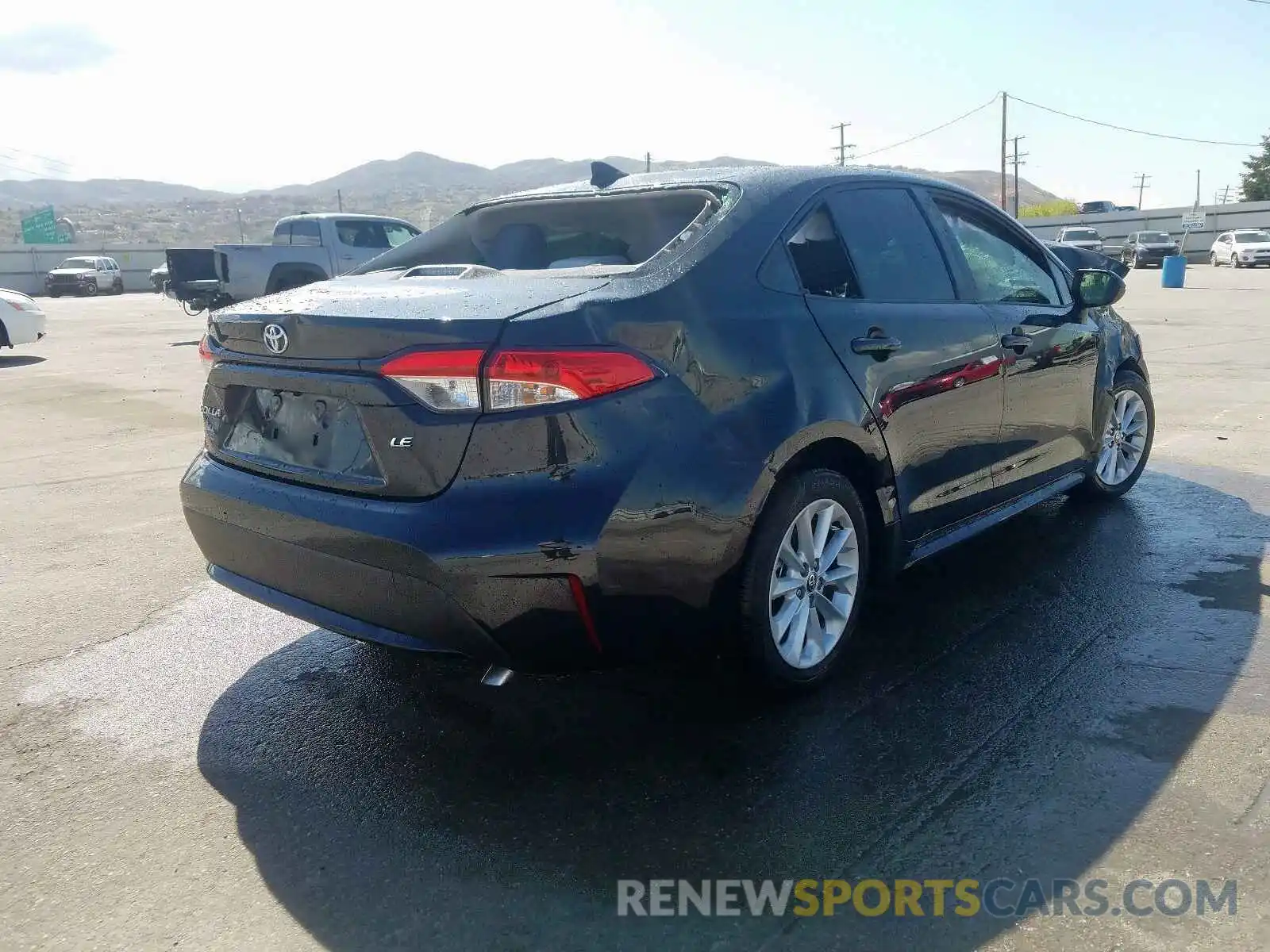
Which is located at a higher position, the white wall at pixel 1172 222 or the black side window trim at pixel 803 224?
the white wall at pixel 1172 222

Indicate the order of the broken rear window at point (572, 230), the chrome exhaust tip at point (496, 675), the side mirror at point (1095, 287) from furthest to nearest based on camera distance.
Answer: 1. the side mirror at point (1095, 287)
2. the broken rear window at point (572, 230)
3. the chrome exhaust tip at point (496, 675)

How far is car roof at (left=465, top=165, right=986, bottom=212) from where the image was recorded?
11.4ft

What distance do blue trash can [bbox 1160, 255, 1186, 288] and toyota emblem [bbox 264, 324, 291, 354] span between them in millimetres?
30306

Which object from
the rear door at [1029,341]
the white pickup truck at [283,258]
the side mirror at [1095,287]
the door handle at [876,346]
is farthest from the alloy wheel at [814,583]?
the white pickup truck at [283,258]

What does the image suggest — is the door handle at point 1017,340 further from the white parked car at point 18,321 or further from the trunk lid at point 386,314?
the white parked car at point 18,321

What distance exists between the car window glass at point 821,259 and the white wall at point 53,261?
49763 millimetres

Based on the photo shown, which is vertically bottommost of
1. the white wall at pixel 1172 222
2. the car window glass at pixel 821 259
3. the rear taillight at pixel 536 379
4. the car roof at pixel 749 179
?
the rear taillight at pixel 536 379

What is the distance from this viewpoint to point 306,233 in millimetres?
17188

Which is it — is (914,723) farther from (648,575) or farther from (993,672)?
(648,575)

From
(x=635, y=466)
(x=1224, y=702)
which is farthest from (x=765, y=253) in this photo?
(x=1224, y=702)

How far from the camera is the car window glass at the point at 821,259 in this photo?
3.35 m

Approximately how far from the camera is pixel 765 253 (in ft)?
10.5

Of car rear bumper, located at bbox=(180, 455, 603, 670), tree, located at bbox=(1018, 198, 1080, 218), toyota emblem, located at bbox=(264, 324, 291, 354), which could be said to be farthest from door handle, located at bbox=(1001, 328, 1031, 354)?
tree, located at bbox=(1018, 198, 1080, 218)

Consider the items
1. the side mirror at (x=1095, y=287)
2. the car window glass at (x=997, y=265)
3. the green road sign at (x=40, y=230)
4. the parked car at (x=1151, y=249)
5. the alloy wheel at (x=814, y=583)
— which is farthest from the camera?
the green road sign at (x=40, y=230)
